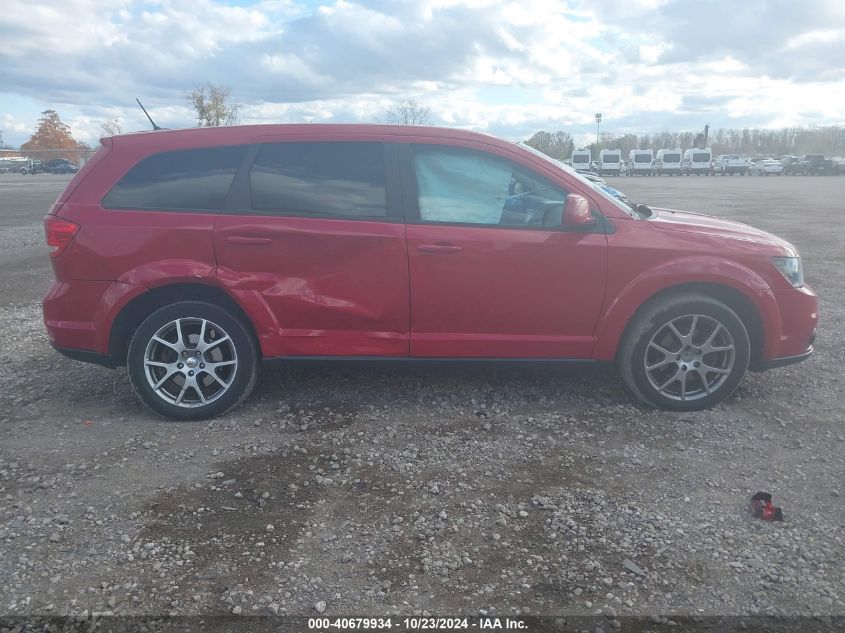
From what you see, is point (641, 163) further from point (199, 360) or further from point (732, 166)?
point (199, 360)

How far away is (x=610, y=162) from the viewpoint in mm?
68125

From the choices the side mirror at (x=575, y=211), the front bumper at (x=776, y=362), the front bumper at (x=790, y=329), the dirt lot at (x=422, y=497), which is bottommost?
the dirt lot at (x=422, y=497)

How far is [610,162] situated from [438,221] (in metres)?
67.9

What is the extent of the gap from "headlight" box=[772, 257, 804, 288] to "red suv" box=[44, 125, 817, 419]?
0.04 ft

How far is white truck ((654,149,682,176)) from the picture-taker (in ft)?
214

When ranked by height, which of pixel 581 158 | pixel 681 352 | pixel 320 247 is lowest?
pixel 681 352

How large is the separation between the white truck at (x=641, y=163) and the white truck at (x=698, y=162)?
2992mm

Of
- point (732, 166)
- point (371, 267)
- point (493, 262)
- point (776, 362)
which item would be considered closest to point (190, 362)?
point (371, 267)

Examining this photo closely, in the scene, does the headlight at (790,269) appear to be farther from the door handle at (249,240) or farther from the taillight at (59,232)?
the taillight at (59,232)

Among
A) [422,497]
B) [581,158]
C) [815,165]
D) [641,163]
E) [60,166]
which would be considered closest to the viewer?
[422,497]

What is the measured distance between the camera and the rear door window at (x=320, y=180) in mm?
4492

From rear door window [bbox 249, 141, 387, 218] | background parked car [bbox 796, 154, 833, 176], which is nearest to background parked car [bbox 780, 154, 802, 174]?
background parked car [bbox 796, 154, 833, 176]

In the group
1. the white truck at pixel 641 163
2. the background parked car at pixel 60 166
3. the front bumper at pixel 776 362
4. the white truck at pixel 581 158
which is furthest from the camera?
the background parked car at pixel 60 166

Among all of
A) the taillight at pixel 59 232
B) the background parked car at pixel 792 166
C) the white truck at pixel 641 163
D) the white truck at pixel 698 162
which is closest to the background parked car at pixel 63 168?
the white truck at pixel 641 163
